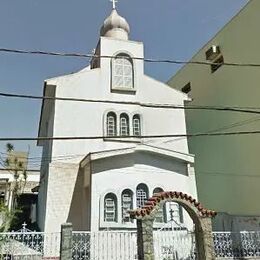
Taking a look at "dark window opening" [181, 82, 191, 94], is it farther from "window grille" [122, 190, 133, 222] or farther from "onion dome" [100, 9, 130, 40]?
"window grille" [122, 190, 133, 222]

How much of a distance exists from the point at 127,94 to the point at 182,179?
5437 millimetres

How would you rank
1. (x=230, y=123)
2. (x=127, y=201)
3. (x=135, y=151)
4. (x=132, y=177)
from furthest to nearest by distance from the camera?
(x=230, y=123)
(x=135, y=151)
(x=132, y=177)
(x=127, y=201)

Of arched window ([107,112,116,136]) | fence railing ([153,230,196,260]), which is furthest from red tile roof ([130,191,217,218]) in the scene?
arched window ([107,112,116,136])

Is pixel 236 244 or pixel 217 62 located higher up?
pixel 217 62

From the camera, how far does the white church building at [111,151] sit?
53.6 ft

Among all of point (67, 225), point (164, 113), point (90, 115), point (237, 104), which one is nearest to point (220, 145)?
point (237, 104)

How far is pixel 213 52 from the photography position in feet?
74.2

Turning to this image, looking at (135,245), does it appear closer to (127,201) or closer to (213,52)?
→ (127,201)

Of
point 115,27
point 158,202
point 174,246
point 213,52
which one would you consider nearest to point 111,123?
point 115,27

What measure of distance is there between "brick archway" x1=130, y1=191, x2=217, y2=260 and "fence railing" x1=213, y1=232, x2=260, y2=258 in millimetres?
1551

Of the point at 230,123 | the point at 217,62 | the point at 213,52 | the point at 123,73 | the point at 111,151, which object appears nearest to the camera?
the point at 111,151

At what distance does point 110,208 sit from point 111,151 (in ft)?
8.31

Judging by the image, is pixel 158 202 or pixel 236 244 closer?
pixel 158 202

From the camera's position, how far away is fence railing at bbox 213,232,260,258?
46.2ft
